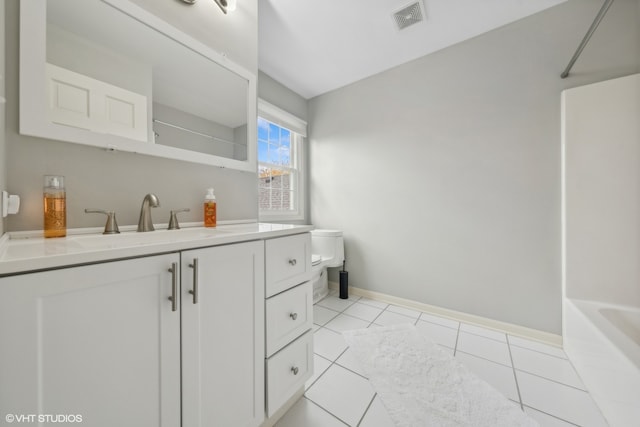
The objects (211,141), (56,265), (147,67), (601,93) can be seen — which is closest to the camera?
(56,265)

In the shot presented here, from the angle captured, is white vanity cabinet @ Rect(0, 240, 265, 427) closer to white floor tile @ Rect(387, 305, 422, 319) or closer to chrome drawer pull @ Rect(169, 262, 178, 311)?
chrome drawer pull @ Rect(169, 262, 178, 311)

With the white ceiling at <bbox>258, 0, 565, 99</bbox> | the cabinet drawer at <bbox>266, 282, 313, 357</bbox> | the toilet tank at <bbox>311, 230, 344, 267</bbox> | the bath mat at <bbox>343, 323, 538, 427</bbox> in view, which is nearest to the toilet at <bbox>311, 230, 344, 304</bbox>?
the toilet tank at <bbox>311, 230, 344, 267</bbox>

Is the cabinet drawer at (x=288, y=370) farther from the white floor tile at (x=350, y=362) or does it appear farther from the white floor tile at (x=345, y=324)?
the white floor tile at (x=345, y=324)

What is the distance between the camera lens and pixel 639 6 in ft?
4.43

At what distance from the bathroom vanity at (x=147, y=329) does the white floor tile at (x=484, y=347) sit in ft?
4.30

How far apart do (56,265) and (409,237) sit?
88.0 inches

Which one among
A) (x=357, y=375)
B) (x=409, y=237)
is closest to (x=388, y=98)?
(x=409, y=237)

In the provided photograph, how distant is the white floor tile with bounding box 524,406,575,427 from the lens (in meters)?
1.01

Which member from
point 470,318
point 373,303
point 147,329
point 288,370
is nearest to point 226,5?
point 147,329

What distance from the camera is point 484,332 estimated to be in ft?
5.84

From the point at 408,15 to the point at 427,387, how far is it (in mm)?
2449

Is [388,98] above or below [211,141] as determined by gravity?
above

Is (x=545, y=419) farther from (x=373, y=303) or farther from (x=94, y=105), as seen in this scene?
(x=94, y=105)

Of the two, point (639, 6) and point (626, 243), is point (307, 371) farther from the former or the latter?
point (639, 6)
